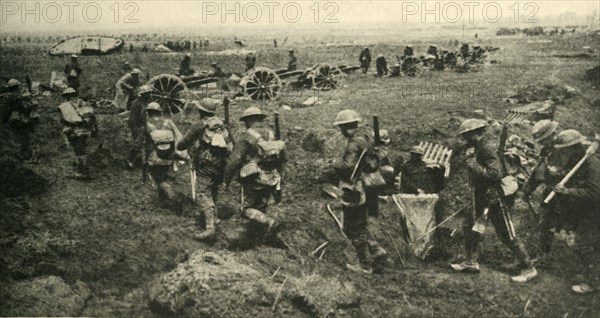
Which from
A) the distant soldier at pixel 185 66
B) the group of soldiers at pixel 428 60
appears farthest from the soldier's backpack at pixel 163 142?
the group of soldiers at pixel 428 60

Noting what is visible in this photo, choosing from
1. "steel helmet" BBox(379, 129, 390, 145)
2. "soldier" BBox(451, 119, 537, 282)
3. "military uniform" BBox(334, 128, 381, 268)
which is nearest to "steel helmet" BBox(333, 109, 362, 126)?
"military uniform" BBox(334, 128, 381, 268)

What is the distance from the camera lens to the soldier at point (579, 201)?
214 inches

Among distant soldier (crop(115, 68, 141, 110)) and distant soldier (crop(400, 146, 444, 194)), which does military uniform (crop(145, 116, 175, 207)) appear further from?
distant soldier (crop(400, 146, 444, 194))

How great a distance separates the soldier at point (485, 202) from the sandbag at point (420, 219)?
45cm

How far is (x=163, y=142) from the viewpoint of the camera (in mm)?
6641

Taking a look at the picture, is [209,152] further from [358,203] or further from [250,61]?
[250,61]

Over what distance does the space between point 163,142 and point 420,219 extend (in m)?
3.64

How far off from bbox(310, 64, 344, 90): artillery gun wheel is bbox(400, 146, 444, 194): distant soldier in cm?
493

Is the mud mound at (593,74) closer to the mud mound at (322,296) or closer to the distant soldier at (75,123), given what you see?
the mud mound at (322,296)

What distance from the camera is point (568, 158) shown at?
5684mm

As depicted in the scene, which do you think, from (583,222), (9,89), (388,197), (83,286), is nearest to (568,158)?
(583,222)

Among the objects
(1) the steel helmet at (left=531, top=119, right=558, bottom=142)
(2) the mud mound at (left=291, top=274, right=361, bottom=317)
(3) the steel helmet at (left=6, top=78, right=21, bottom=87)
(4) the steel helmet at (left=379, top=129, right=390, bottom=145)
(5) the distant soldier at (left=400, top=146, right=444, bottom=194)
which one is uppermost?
(3) the steel helmet at (left=6, top=78, right=21, bottom=87)

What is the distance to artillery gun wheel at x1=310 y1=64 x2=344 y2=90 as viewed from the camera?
11438mm

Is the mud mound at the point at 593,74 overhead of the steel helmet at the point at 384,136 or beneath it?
overhead
